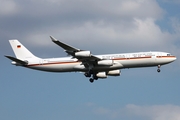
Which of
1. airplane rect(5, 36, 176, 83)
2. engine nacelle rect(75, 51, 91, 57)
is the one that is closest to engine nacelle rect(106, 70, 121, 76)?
airplane rect(5, 36, 176, 83)

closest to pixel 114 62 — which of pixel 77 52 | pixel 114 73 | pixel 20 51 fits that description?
pixel 114 73

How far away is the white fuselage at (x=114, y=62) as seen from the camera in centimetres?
7944

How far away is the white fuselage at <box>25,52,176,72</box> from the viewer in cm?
7944

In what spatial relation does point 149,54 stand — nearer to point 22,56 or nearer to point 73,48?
point 73,48

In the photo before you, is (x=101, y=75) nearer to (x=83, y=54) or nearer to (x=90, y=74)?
(x=90, y=74)

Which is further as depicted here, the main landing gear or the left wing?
the main landing gear

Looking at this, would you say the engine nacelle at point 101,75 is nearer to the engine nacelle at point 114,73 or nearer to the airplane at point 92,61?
the airplane at point 92,61

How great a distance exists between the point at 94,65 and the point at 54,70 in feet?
24.6

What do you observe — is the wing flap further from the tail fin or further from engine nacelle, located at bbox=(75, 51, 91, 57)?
the tail fin

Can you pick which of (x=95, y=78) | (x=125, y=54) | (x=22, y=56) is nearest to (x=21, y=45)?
(x=22, y=56)

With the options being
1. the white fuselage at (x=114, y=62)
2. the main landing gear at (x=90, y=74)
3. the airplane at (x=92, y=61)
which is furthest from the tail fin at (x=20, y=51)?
the main landing gear at (x=90, y=74)

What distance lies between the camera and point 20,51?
289 ft

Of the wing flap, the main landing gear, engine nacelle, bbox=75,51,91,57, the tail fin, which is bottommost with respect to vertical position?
the main landing gear

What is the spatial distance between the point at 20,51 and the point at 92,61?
616 inches
